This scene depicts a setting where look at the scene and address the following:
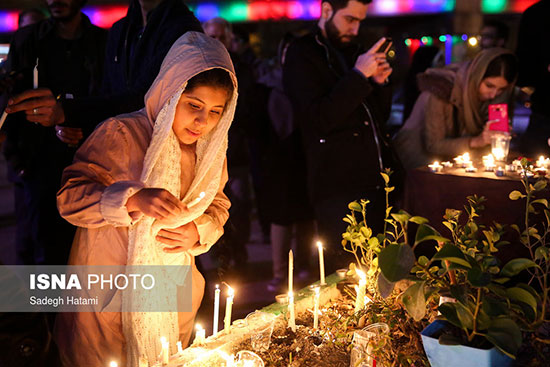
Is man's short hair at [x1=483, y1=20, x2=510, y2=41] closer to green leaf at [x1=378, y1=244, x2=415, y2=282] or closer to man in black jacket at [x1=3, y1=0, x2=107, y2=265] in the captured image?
man in black jacket at [x1=3, y1=0, x2=107, y2=265]

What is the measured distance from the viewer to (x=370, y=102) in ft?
12.1

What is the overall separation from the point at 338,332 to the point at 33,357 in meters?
1.41

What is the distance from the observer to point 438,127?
160 inches

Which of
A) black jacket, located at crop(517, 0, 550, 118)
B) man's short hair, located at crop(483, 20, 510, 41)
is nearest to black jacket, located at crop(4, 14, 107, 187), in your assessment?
black jacket, located at crop(517, 0, 550, 118)

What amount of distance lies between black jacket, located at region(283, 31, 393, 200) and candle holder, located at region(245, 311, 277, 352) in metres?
1.56

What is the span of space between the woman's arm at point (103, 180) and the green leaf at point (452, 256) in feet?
3.39

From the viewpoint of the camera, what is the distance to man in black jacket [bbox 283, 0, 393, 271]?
3.45 meters

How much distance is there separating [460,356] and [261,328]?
0.73 meters

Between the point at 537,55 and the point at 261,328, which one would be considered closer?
the point at 261,328

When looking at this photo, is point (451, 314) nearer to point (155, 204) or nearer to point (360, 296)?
point (360, 296)

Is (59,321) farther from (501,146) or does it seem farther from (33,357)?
(501,146)

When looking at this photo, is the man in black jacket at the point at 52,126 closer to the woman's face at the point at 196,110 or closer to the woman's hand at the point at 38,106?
the woman's hand at the point at 38,106

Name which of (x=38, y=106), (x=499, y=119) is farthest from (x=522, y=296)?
(x=499, y=119)

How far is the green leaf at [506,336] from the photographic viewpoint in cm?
128
